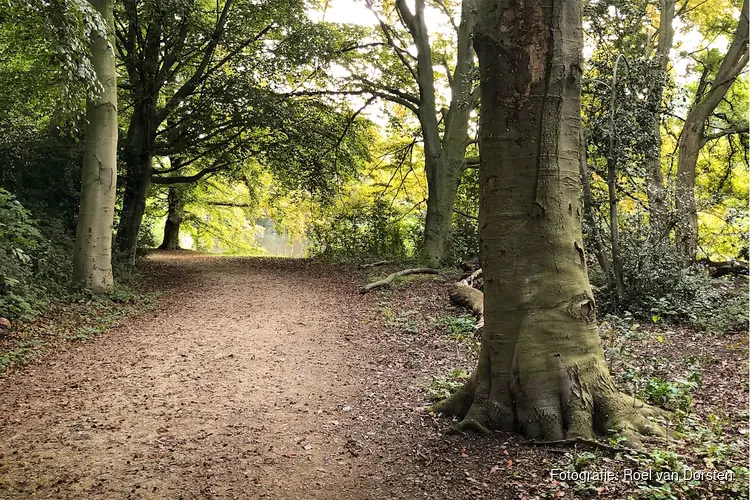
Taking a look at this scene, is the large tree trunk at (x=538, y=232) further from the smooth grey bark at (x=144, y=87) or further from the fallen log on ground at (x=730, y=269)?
Answer: the smooth grey bark at (x=144, y=87)

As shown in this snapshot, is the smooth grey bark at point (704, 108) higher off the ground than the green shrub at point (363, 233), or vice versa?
the smooth grey bark at point (704, 108)

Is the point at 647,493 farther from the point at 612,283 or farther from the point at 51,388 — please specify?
the point at 612,283

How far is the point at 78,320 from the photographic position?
7648mm

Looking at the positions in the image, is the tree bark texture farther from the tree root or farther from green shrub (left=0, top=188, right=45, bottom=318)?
the tree root

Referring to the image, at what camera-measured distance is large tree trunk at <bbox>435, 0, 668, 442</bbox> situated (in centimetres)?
373

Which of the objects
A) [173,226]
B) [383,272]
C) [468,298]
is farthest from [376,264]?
[173,226]

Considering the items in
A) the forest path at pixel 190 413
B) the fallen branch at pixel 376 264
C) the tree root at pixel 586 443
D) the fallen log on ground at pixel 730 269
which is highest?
the fallen log on ground at pixel 730 269

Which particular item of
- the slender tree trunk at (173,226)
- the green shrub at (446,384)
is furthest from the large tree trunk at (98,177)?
the slender tree trunk at (173,226)

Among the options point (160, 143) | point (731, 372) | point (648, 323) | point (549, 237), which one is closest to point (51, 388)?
point (549, 237)

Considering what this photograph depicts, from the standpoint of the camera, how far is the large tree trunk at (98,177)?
896 centimetres

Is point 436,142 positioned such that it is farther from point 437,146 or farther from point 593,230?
point 593,230

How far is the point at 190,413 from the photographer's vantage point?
4.65 metres

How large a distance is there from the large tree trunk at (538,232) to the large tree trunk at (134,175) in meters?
10.7

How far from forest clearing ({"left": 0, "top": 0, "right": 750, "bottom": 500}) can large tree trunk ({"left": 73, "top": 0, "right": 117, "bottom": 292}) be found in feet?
0.15
